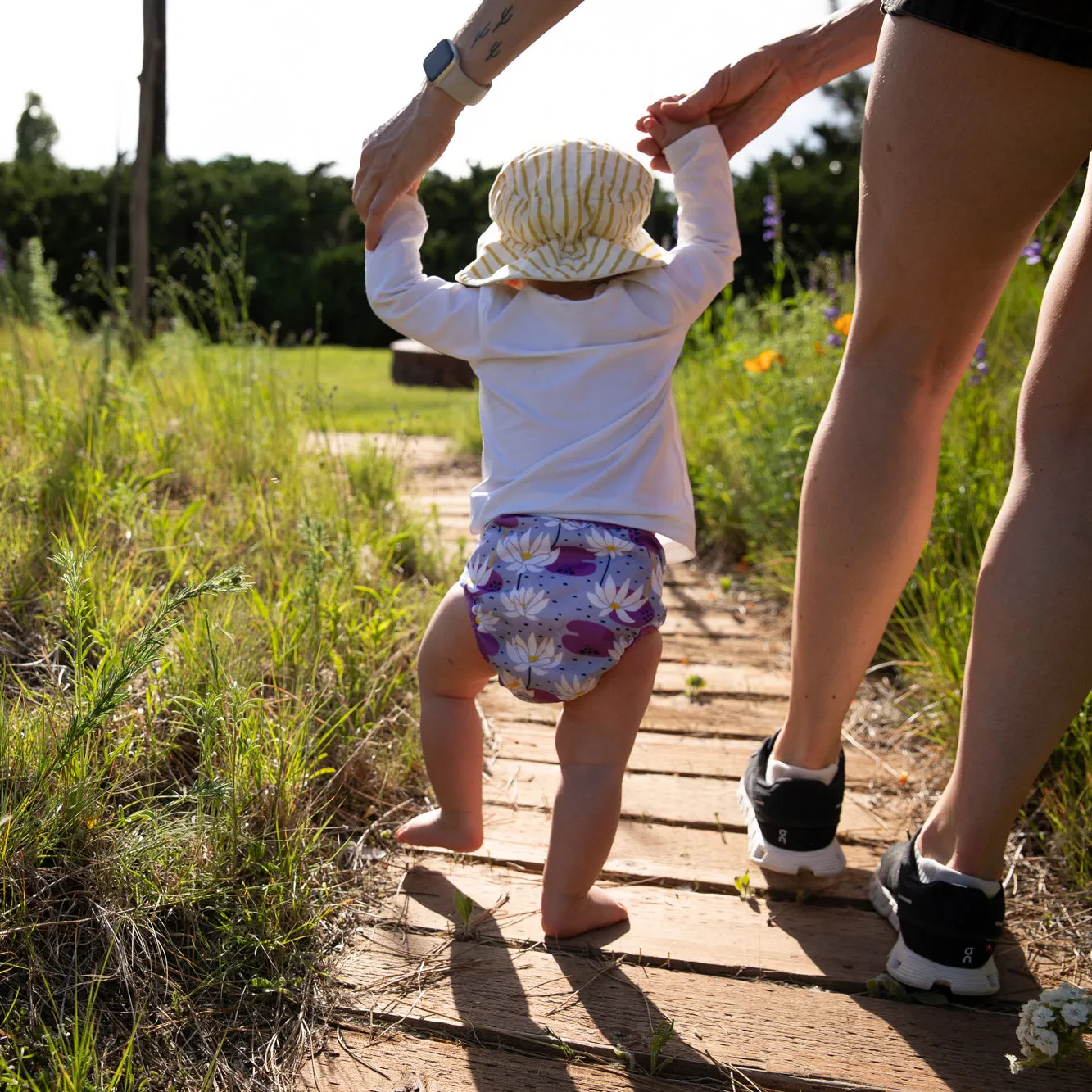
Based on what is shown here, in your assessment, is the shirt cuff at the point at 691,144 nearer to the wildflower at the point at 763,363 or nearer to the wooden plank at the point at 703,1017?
the wooden plank at the point at 703,1017

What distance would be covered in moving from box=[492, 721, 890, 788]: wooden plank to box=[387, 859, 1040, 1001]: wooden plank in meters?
0.45

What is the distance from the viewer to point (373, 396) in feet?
29.6

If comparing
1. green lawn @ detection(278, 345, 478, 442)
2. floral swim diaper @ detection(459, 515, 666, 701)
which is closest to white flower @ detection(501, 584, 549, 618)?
floral swim diaper @ detection(459, 515, 666, 701)

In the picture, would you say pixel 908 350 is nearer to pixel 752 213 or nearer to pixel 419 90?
pixel 419 90

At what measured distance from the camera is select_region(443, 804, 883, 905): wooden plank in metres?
1.75

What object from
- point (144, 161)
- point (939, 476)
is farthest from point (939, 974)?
point (144, 161)

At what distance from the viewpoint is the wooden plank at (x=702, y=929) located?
1.53 metres

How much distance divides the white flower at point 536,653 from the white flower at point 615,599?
86mm

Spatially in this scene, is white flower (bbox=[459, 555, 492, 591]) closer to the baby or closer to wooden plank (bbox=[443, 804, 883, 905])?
the baby

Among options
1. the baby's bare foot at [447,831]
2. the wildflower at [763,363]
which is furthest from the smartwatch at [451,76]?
the wildflower at [763,363]

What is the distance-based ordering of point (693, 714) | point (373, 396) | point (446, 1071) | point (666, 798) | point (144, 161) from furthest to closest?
1. point (373, 396)
2. point (144, 161)
3. point (693, 714)
4. point (666, 798)
5. point (446, 1071)

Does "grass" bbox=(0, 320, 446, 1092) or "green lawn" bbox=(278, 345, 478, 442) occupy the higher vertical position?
"green lawn" bbox=(278, 345, 478, 442)

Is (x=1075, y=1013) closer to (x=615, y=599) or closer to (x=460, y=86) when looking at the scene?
(x=615, y=599)

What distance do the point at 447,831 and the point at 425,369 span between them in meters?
8.42
